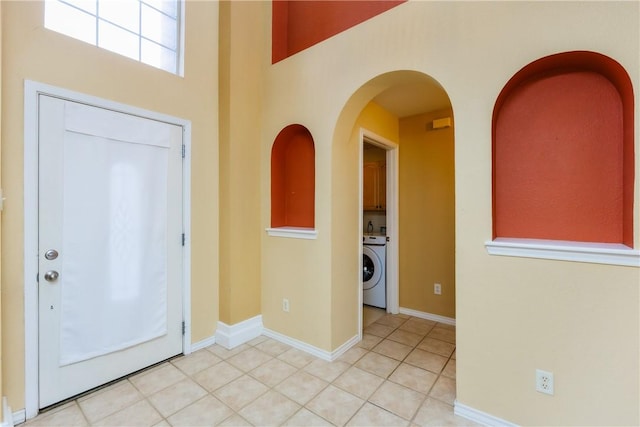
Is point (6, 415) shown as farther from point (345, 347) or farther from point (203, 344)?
point (345, 347)

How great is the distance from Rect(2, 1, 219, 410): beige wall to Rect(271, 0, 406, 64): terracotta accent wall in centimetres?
63

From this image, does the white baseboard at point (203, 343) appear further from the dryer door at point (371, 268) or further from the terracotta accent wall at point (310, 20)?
the terracotta accent wall at point (310, 20)

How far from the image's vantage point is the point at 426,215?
10.6 feet

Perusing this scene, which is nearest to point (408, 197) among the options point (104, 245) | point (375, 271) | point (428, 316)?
point (375, 271)

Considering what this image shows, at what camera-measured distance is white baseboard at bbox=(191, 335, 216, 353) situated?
2.46 m

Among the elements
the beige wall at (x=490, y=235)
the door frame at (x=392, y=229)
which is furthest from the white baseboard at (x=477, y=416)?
the door frame at (x=392, y=229)

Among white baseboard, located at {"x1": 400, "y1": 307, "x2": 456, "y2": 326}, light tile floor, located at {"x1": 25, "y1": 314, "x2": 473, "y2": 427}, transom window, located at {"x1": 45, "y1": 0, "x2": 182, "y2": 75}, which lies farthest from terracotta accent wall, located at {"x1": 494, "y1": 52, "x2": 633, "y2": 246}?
transom window, located at {"x1": 45, "y1": 0, "x2": 182, "y2": 75}

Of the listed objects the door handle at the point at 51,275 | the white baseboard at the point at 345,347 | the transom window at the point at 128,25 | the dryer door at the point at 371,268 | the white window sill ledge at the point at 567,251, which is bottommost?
the white baseboard at the point at 345,347

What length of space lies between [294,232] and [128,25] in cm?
211

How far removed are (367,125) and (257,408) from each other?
248 cm

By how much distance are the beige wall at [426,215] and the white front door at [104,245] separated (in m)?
2.44

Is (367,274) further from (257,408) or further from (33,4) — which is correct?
(33,4)

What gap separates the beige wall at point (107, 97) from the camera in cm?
162

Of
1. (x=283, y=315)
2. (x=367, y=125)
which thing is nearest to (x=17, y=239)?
(x=283, y=315)
